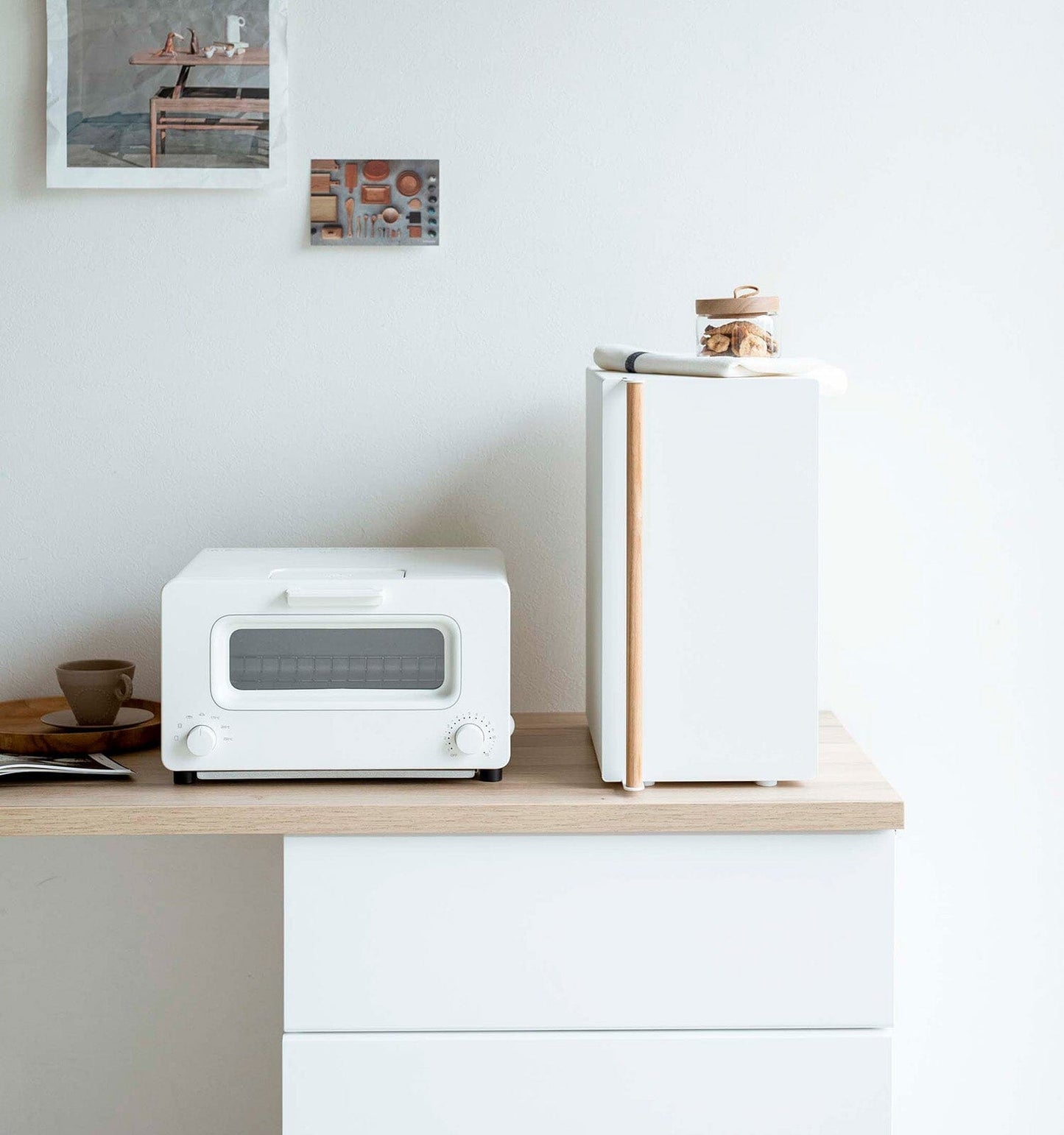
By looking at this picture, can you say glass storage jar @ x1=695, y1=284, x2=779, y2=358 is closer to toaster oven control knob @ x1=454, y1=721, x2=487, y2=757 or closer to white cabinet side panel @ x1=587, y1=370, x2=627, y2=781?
white cabinet side panel @ x1=587, y1=370, x2=627, y2=781

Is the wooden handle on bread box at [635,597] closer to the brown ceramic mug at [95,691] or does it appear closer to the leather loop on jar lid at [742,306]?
the leather loop on jar lid at [742,306]

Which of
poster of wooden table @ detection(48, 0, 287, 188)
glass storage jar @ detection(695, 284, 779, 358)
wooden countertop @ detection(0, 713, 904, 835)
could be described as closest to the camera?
wooden countertop @ detection(0, 713, 904, 835)

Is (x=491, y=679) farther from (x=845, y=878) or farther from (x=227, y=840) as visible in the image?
(x=227, y=840)

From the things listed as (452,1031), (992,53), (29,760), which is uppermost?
(992,53)

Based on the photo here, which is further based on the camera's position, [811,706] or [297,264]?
[297,264]

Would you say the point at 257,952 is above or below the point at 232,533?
below

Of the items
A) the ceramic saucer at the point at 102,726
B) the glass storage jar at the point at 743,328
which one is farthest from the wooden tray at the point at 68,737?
the glass storage jar at the point at 743,328

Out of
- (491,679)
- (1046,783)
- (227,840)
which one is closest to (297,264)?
(491,679)

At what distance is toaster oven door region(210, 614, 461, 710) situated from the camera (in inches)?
45.5

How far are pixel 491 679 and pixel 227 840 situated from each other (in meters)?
0.58

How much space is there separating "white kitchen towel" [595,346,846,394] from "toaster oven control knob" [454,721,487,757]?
1.23 ft

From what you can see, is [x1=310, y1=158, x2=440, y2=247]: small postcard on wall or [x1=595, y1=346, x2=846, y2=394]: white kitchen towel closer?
[x1=595, y1=346, x2=846, y2=394]: white kitchen towel

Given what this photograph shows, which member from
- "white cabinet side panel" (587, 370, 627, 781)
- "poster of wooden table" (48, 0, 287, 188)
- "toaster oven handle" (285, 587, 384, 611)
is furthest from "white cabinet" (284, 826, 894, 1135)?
"poster of wooden table" (48, 0, 287, 188)

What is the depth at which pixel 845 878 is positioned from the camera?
112cm
